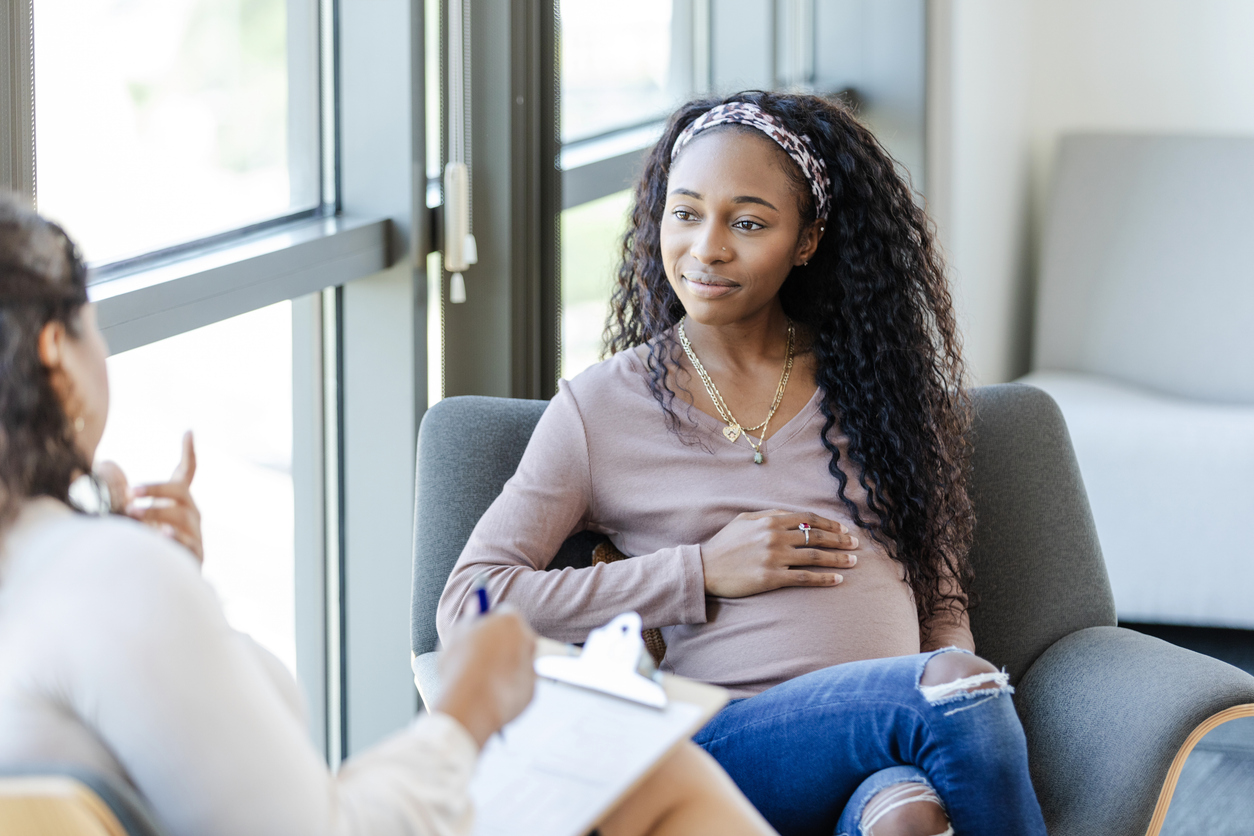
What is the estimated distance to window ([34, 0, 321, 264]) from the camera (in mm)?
1387

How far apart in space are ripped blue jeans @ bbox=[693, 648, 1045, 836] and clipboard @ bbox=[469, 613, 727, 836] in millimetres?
316

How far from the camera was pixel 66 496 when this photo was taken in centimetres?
80

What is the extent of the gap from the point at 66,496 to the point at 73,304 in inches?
4.8

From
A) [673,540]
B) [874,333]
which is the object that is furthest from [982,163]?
[673,540]

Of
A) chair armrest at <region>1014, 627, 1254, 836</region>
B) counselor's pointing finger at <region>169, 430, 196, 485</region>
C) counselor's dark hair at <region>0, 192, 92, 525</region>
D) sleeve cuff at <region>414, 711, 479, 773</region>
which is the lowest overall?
chair armrest at <region>1014, 627, 1254, 836</region>

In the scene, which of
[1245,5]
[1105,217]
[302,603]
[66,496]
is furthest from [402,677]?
[1245,5]

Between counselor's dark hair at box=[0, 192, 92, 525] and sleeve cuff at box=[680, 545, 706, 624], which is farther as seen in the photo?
sleeve cuff at box=[680, 545, 706, 624]

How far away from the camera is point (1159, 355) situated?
138 inches

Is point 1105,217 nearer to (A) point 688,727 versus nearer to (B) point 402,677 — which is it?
(B) point 402,677

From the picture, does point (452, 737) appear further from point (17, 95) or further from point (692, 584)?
point (17, 95)

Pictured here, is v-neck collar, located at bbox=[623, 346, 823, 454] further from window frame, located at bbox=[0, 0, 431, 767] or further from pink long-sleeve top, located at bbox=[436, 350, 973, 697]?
window frame, located at bbox=[0, 0, 431, 767]

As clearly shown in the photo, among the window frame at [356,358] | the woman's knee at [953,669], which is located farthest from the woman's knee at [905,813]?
the window frame at [356,358]

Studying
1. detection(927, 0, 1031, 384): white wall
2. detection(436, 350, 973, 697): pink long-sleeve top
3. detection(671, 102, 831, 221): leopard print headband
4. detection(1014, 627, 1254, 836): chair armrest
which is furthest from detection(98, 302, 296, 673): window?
detection(927, 0, 1031, 384): white wall

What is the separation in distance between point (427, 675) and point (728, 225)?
2.15ft
